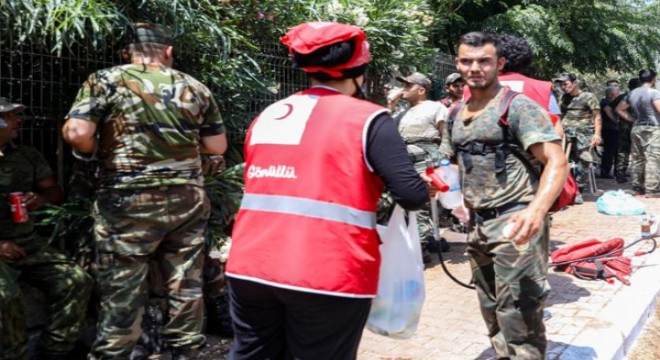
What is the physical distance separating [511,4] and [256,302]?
34.5 ft

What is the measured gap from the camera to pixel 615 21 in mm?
11914

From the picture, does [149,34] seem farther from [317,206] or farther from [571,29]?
[571,29]

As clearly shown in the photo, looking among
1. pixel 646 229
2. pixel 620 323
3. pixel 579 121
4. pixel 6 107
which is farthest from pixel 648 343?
pixel 579 121

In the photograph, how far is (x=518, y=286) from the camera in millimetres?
3352

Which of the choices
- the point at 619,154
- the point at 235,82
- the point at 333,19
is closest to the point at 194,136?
the point at 235,82

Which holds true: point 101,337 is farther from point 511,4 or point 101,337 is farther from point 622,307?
A: point 511,4

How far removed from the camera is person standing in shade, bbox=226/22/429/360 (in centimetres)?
225

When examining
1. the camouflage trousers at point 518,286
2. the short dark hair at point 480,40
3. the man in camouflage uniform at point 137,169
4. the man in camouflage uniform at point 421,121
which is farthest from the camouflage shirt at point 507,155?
the man in camouflage uniform at point 421,121

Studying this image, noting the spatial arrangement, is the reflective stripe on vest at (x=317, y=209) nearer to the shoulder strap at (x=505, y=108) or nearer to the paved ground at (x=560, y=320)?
the shoulder strap at (x=505, y=108)

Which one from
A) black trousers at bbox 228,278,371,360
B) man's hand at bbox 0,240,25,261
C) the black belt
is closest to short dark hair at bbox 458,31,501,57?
the black belt

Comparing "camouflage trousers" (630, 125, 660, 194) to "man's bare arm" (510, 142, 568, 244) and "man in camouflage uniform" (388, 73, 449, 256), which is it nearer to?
"man in camouflage uniform" (388, 73, 449, 256)

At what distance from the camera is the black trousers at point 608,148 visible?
1284cm

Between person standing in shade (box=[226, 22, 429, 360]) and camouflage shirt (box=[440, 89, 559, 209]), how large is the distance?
107cm

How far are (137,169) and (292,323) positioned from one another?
1.63 meters
